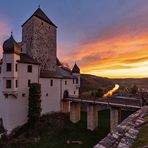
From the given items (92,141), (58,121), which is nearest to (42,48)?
(58,121)

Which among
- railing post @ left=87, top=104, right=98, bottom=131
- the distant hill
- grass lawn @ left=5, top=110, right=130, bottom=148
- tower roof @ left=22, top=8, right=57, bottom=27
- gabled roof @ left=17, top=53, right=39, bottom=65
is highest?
tower roof @ left=22, top=8, right=57, bottom=27

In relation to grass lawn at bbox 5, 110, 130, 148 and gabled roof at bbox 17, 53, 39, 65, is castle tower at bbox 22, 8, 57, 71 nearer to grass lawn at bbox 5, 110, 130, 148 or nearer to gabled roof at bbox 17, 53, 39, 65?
gabled roof at bbox 17, 53, 39, 65

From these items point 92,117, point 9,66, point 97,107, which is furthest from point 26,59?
point 92,117

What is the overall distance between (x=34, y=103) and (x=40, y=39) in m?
11.9

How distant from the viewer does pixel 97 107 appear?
2936 centimetres

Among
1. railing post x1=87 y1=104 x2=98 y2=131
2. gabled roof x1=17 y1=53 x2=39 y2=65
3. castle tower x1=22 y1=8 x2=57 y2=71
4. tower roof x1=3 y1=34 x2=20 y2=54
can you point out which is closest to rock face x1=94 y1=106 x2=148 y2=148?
railing post x1=87 y1=104 x2=98 y2=131

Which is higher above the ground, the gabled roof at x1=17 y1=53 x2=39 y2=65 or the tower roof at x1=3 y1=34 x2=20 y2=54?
the tower roof at x1=3 y1=34 x2=20 y2=54

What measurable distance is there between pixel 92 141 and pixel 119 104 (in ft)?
19.1

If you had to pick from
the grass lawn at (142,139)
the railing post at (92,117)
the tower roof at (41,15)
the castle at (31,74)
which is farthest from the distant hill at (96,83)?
the grass lawn at (142,139)

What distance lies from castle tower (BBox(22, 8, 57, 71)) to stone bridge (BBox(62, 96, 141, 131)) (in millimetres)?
8179

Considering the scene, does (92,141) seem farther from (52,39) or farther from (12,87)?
(52,39)

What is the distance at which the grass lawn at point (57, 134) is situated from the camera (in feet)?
77.9

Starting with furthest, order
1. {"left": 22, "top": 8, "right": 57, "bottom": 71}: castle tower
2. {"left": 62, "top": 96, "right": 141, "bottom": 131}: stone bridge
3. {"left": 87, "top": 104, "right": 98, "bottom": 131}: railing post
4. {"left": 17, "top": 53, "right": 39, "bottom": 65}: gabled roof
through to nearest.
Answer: {"left": 22, "top": 8, "right": 57, "bottom": 71}: castle tower → {"left": 17, "top": 53, "right": 39, "bottom": 65}: gabled roof → {"left": 87, "top": 104, "right": 98, "bottom": 131}: railing post → {"left": 62, "top": 96, "right": 141, "bottom": 131}: stone bridge

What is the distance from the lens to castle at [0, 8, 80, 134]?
89.1 feet
